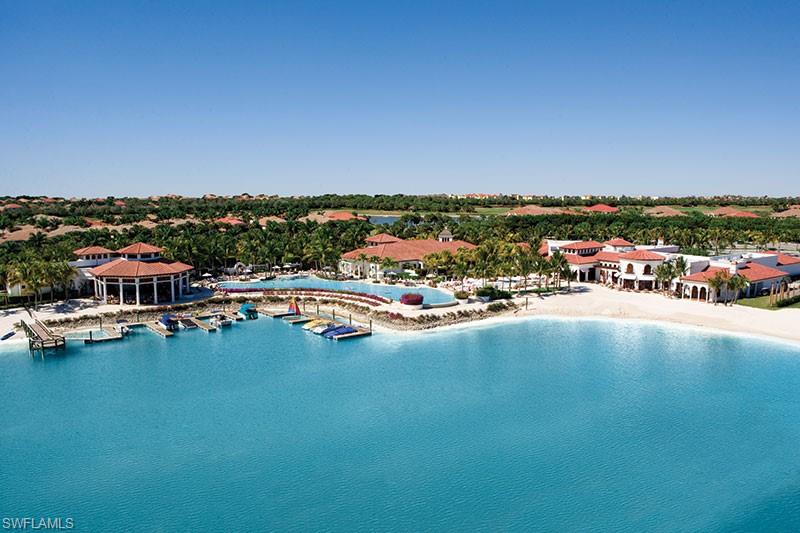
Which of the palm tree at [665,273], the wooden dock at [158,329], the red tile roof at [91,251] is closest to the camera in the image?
the wooden dock at [158,329]

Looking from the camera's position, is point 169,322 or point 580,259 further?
point 580,259

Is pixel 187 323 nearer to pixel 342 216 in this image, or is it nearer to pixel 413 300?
pixel 413 300

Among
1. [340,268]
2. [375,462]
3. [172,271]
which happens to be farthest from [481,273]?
[375,462]

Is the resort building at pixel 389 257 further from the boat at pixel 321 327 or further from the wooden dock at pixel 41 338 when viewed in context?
the wooden dock at pixel 41 338

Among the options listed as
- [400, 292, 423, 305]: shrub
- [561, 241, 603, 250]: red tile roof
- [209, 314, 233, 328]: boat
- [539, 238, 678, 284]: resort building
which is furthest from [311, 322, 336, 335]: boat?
[561, 241, 603, 250]: red tile roof

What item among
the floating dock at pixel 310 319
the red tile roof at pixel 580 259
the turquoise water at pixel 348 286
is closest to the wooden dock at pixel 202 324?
the floating dock at pixel 310 319

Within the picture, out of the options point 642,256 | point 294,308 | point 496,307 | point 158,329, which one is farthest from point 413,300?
point 642,256

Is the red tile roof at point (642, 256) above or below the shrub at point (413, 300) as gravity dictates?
above
